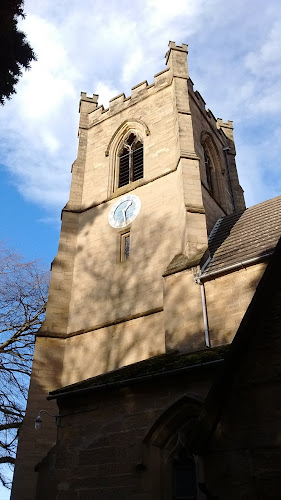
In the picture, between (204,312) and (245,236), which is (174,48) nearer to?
(245,236)

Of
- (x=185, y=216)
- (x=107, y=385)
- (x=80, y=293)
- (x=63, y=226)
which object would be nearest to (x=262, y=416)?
(x=107, y=385)

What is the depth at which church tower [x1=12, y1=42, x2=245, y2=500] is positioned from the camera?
9.52 m

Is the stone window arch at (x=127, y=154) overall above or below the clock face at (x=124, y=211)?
above

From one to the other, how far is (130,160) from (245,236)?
6.07 metres

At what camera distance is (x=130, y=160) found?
49.3ft

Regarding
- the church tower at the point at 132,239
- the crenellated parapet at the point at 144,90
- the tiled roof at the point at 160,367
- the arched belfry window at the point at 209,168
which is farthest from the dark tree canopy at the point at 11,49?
the arched belfry window at the point at 209,168

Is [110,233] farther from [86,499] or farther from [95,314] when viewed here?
[86,499]

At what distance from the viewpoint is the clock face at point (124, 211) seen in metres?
12.9

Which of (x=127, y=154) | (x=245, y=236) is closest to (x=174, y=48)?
(x=127, y=154)

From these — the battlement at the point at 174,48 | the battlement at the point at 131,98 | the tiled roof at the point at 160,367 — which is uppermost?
the battlement at the point at 174,48

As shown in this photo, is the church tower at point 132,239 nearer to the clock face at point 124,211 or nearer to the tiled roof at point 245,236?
→ the clock face at point 124,211

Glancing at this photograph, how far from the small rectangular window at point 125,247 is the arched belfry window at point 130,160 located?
102 inches

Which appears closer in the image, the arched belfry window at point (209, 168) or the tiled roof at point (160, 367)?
the tiled roof at point (160, 367)

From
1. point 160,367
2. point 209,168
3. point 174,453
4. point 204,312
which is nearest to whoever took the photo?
point 174,453
